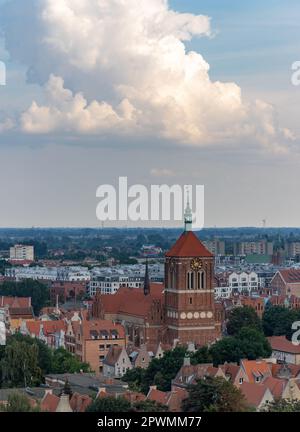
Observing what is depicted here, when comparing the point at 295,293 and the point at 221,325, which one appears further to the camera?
the point at 295,293

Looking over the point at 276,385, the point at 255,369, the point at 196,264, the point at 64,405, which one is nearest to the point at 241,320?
the point at 196,264

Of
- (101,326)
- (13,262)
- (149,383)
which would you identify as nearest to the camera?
(149,383)

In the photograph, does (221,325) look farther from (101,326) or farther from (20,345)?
(20,345)

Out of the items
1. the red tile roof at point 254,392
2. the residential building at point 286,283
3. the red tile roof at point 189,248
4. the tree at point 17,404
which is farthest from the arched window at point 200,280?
the residential building at point 286,283

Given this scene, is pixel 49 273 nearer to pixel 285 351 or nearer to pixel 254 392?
pixel 285 351
